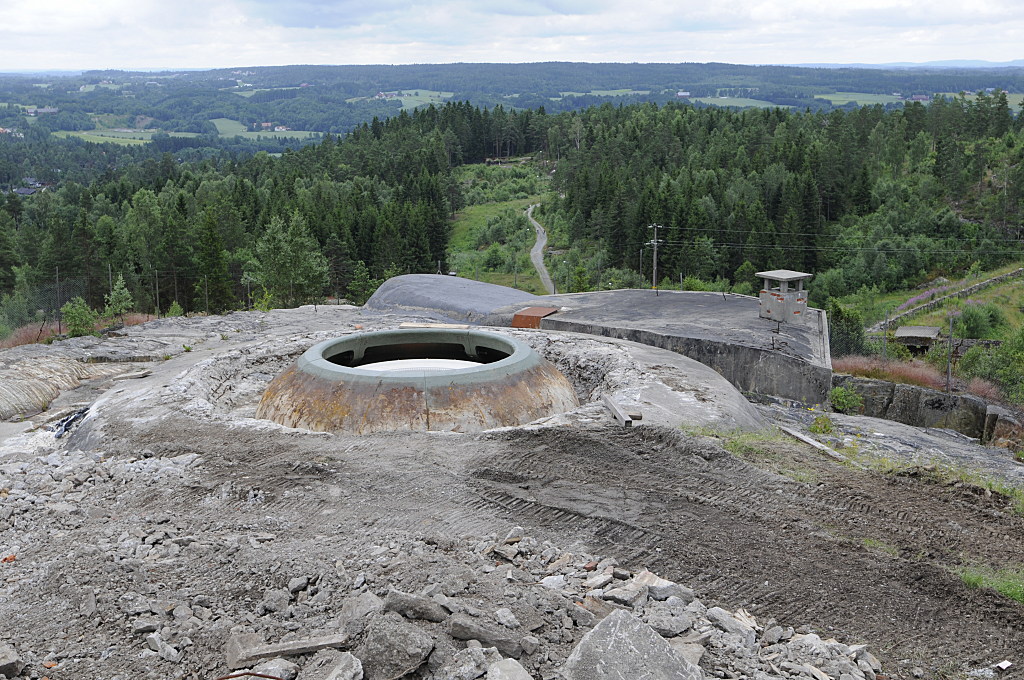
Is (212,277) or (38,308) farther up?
(212,277)

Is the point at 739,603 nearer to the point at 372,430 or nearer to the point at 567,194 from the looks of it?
the point at 372,430

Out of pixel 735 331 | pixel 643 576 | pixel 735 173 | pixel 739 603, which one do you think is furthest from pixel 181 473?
pixel 735 173

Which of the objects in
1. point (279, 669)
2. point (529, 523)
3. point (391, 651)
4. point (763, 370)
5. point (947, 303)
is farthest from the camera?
point (947, 303)

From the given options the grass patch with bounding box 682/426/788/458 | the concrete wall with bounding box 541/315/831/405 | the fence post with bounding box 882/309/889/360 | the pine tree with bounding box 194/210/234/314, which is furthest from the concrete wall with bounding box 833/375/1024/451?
the pine tree with bounding box 194/210/234/314

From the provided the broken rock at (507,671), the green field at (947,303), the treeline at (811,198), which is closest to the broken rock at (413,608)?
the broken rock at (507,671)

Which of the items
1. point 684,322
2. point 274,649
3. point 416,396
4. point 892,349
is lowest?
point 892,349

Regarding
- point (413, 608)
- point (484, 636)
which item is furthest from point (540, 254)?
point (484, 636)

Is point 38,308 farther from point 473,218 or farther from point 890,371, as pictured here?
point 473,218
